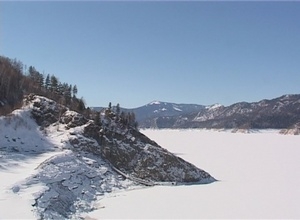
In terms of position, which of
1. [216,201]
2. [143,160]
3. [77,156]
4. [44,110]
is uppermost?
[44,110]

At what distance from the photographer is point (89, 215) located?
592 inches

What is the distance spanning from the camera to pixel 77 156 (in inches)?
853

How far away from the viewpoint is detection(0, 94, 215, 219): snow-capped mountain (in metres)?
17.3

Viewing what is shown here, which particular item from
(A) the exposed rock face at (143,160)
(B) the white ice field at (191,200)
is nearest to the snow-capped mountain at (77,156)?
(A) the exposed rock face at (143,160)

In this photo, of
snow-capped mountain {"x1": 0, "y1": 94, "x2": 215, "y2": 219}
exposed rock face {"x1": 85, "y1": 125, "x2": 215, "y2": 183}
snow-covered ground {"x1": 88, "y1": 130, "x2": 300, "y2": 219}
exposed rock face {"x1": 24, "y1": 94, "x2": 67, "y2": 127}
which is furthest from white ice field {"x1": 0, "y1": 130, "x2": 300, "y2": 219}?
exposed rock face {"x1": 24, "y1": 94, "x2": 67, "y2": 127}

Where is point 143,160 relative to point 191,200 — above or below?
above

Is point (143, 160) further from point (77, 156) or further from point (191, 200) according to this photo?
point (191, 200)

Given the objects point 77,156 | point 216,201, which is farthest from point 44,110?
point 216,201

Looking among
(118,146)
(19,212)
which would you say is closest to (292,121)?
(118,146)

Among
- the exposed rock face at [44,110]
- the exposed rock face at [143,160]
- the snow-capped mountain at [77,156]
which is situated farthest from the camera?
the exposed rock face at [44,110]

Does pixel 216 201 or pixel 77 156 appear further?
pixel 77 156

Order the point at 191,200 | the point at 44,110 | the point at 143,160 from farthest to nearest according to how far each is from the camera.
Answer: the point at 44,110, the point at 143,160, the point at 191,200

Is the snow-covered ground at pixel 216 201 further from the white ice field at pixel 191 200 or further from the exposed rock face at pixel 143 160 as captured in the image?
the exposed rock face at pixel 143 160

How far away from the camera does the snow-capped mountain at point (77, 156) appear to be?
1726cm
